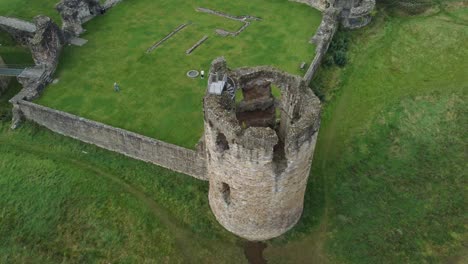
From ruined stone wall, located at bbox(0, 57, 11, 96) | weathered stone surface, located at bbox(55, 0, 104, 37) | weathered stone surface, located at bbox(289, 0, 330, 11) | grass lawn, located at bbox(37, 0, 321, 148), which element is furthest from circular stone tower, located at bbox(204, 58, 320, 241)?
ruined stone wall, located at bbox(0, 57, 11, 96)

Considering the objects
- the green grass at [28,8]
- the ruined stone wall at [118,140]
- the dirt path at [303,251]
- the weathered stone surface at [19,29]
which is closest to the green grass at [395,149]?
the dirt path at [303,251]

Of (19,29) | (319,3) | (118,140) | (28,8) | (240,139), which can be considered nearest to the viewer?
(240,139)

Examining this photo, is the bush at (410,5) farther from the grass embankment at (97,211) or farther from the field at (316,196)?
the grass embankment at (97,211)

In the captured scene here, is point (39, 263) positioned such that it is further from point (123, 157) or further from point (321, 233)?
point (321, 233)

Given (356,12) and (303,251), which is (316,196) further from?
(356,12)

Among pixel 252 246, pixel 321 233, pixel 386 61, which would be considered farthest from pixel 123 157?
pixel 386 61

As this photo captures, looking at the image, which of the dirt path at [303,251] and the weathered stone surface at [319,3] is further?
the weathered stone surface at [319,3]

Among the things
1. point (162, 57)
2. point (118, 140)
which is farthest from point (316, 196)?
point (162, 57)
